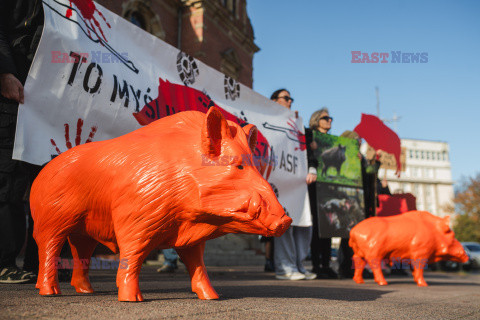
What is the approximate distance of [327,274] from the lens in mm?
5938

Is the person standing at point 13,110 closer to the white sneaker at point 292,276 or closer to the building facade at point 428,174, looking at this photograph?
the white sneaker at point 292,276

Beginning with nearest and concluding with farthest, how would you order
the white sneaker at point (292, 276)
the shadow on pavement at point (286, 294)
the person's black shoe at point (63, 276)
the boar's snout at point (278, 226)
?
the boar's snout at point (278, 226) → the shadow on pavement at point (286, 294) → the person's black shoe at point (63, 276) → the white sneaker at point (292, 276)

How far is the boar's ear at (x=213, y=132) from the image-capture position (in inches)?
92.0

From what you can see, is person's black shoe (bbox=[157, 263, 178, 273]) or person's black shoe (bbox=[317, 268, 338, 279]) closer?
person's black shoe (bbox=[317, 268, 338, 279])

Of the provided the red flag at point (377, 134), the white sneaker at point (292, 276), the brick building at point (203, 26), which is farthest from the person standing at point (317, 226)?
the brick building at point (203, 26)

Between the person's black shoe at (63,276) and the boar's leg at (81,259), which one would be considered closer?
the boar's leg at (81,259)

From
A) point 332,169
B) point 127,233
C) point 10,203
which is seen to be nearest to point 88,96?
point 10,203

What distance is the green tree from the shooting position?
30.0 meters

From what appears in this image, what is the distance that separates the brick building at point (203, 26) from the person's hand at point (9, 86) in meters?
9.79

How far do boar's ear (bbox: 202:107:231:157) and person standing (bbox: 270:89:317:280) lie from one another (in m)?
3.06

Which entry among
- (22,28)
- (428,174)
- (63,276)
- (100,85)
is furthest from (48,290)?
(428,174)

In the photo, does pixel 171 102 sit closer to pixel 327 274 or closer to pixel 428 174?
pixel 327 274
